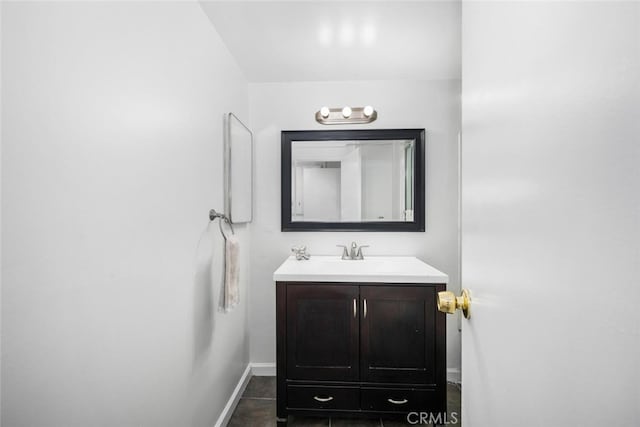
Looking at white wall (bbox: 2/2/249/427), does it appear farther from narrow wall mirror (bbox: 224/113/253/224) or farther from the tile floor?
the tile floor

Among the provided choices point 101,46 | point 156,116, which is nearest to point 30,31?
point 101,46

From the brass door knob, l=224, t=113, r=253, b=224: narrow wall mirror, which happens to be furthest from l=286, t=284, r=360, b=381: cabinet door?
the brass door knob

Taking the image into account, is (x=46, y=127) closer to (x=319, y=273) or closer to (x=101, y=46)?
(x=101, y=46)

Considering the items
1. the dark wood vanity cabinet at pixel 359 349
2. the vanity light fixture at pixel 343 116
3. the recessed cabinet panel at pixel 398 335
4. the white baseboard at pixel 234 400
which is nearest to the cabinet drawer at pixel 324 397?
the dark wood vanity cabinet at pixel 359 349

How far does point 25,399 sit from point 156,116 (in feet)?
2.94

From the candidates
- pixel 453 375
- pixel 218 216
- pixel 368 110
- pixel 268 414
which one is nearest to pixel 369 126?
pixel 368 110

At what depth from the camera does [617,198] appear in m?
0.30

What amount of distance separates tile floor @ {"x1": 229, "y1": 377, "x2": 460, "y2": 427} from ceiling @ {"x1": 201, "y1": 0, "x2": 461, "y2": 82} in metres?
2.29

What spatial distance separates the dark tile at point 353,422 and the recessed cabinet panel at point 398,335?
0.32 meters

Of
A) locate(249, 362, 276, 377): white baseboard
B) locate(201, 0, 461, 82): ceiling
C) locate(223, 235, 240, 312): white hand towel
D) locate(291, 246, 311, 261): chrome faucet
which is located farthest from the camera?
locate(249, 362, 276, 377): white baseboard

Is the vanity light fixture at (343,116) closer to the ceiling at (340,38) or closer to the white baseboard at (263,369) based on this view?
the ceiling at (340,38)

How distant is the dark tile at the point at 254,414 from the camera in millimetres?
1830

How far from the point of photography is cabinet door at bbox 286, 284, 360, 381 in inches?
68.6

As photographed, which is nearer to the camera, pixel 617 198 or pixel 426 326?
pixel 617 198
